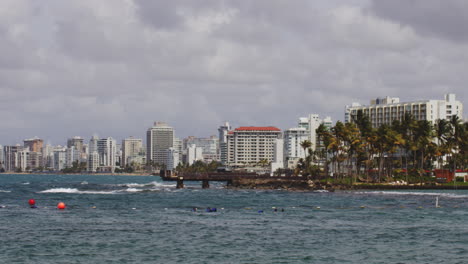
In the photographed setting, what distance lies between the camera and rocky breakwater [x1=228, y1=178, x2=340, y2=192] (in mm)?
158000

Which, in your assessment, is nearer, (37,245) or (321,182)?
(37,245)

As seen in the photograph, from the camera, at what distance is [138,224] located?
69.4 metres

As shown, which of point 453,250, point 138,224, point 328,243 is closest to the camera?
point 453,250

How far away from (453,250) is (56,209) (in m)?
54.6

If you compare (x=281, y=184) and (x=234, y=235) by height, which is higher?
(x=234, y=235)

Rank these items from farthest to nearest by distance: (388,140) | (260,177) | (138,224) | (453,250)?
(260,177)
(388,140)
(138,224)
(453,250)

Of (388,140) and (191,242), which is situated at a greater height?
(388,140)

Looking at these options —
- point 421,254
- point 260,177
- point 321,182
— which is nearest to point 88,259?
point 421,254

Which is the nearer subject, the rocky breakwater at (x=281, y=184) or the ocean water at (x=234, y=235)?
the ocean water at (x=234, y=235)

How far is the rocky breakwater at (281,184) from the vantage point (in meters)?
158

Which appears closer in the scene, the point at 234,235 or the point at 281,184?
the point at 234,235

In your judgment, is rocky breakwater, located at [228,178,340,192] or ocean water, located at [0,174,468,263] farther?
rocky breakwater, located at [228,178,340,192]

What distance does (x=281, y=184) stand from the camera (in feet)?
557

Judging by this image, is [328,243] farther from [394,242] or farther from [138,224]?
[138,224]
